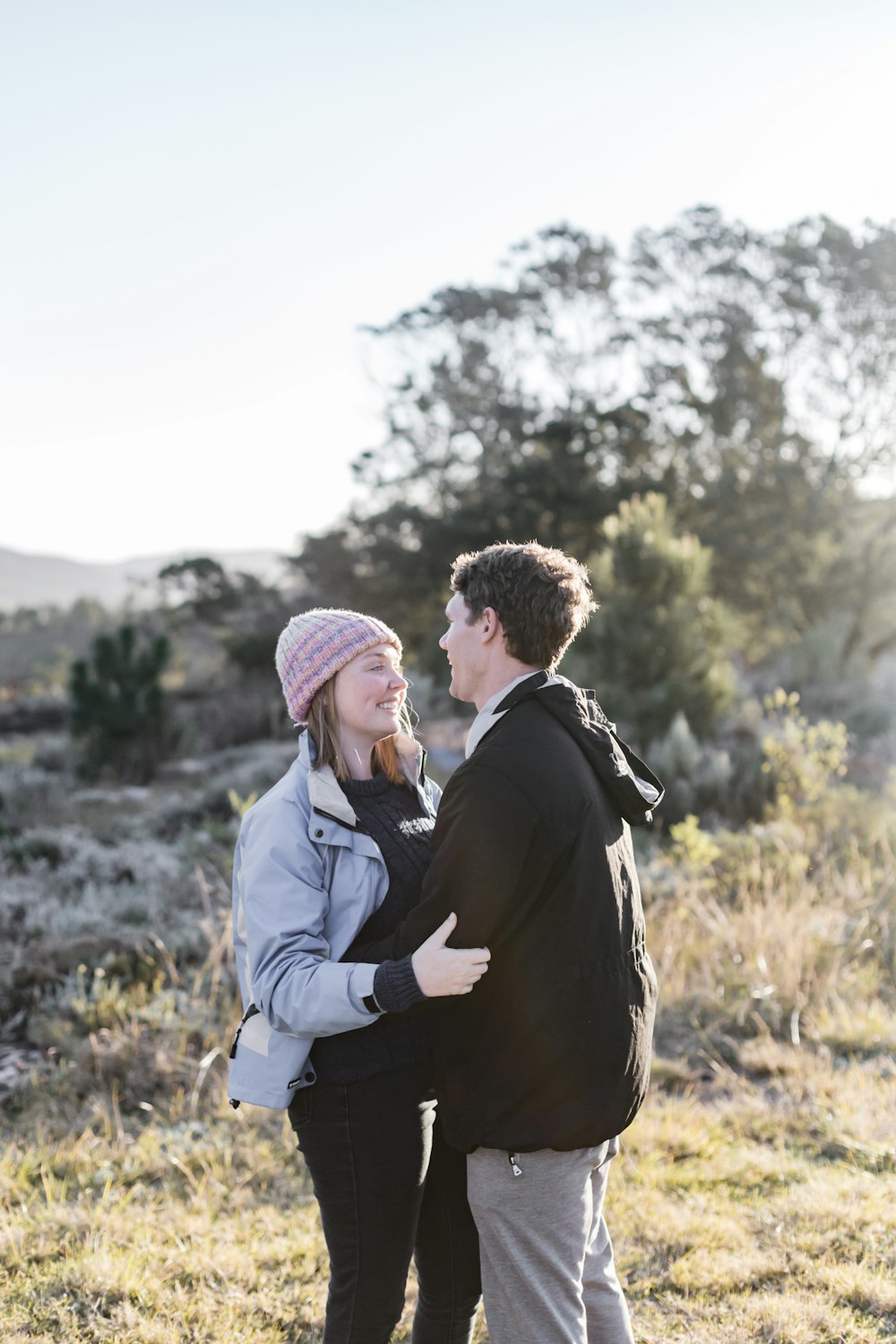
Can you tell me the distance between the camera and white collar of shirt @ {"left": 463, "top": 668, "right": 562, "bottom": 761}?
76.9 inches

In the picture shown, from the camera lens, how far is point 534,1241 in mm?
1895

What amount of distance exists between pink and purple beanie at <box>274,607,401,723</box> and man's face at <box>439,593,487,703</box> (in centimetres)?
18

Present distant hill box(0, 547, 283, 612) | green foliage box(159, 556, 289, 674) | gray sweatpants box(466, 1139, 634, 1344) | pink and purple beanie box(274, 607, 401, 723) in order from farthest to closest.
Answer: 1. distant hill box(0, 547, 283, 612)
2. green foliage box(159, 556, 289, 674)
3. pink and purple beanie box(274, 607, 401, 723)
4. gray sweatpants box(466, 1139, 634, 1344)

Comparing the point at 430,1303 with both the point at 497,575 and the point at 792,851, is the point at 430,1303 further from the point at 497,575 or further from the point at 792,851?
the point at 792,851

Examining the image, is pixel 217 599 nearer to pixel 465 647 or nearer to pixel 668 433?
pixel 668 433

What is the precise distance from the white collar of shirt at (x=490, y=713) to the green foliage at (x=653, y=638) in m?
7.53

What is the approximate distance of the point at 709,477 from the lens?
20266 millimetres

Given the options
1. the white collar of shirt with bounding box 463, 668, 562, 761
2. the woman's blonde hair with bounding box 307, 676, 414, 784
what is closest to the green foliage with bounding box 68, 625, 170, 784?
the woman's blonde hair with bounding box 307, 676, 414, 784

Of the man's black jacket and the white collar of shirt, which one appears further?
the white collar of shirt

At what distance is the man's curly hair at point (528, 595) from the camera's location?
1.93 metres

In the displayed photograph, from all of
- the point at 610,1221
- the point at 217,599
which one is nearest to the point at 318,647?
the point at 610,1221

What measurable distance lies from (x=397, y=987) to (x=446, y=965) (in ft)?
0.33

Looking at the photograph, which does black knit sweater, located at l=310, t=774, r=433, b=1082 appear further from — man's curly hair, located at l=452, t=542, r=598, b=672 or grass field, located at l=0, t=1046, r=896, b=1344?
grass field, located at l=0, t=1046, r=896, b=1344

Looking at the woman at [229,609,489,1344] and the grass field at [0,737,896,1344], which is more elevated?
the woman at [229,609,489,1344]
